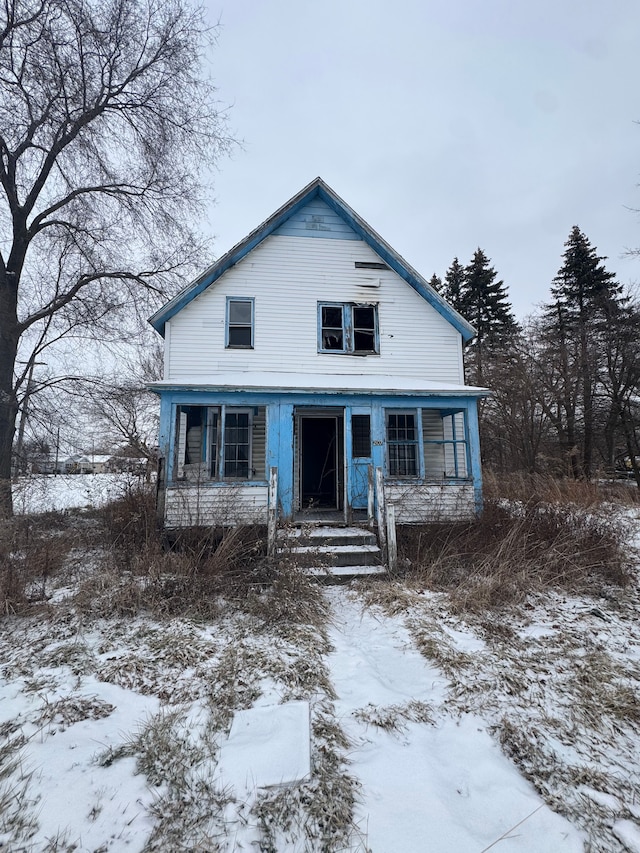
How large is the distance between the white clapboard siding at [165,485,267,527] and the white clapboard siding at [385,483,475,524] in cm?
260

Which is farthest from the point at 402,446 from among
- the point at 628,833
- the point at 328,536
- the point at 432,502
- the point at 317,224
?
the point at 628,833

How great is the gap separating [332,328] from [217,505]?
202 inches

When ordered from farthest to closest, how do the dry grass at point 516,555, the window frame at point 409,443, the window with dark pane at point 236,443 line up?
the window with dark pane at point 236,443 < the window frame at point 409,443 < the dry grass at point 516,555

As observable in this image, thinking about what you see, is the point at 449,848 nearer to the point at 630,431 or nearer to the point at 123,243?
the point at 123,243

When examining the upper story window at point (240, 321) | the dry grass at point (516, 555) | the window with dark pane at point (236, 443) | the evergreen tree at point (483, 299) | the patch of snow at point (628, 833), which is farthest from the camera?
the evergreen tree at point (483, 299)

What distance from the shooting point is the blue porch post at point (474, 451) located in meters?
7.89

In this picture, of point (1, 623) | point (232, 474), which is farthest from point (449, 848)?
point (232, 474)

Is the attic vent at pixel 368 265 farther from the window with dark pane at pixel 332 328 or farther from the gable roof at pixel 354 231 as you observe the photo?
the window with dark pane at pixel 332 328

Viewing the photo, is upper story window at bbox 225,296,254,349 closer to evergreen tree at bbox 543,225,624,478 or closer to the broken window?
the broken window

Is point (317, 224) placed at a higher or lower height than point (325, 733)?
higher

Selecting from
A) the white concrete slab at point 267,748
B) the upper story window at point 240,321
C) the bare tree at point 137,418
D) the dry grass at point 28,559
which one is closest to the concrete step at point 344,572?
the white concrete slab at point 267,748

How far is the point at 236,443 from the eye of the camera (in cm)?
942

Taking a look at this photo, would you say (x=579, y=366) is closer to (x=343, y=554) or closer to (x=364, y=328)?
(x=364, y=328)

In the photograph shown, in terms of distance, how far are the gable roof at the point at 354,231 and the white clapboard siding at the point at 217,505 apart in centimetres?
434
